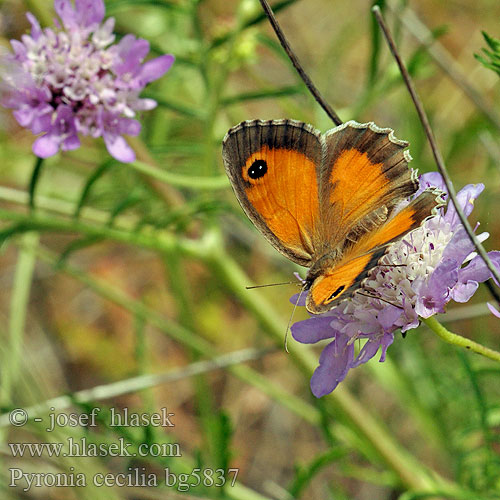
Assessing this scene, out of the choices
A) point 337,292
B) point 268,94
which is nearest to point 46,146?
point 268,94

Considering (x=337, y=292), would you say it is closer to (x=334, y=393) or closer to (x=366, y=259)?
(x=366, y=259)

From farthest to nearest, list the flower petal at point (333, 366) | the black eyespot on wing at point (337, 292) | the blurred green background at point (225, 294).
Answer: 1. the blurred green background at point (225, 294)
2. the flower petal at point (333, 366)
3. the black eyespot on wing at point (337, 292)

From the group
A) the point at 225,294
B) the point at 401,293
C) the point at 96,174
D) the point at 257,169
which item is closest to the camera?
the point at 401,293

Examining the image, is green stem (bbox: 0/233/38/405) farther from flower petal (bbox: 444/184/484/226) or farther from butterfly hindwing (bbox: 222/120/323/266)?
flower petal (bbox: 444/184/484/226)

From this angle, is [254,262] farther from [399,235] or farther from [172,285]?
[399,235]

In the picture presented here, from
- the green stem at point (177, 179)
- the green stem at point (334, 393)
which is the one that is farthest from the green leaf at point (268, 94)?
the green stem at point (334, 393)

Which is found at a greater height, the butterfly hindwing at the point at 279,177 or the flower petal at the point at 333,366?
the butterfly hindwing at the point at 279,177

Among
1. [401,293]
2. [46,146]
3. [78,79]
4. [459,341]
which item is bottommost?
[459,341]

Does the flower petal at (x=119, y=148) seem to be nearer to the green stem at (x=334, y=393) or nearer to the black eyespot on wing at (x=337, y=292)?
the green stem at (x=334, y=393)
